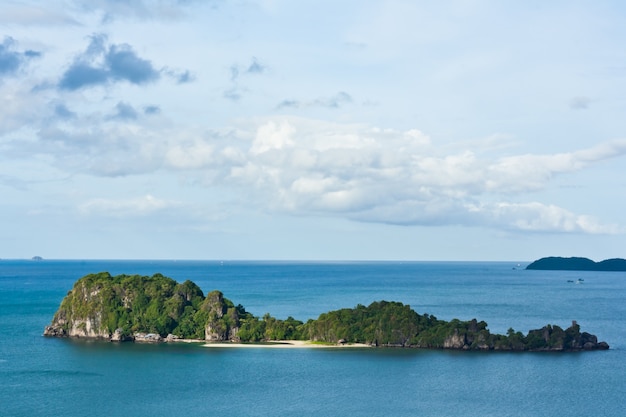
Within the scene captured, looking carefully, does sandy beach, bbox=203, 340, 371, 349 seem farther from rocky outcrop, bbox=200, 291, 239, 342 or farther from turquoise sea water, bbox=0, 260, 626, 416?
turquoise sea water, bbox=0, 260, 626, 416

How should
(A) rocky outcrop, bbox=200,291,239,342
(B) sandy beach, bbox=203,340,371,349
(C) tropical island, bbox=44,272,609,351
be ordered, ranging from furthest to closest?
1. (A) rocky outcrop, bbox=200,291,239,342
2. (B) sandy beach, bbox=203,340,371,349
3. (C) tropical island, bbox=44,272,609,351

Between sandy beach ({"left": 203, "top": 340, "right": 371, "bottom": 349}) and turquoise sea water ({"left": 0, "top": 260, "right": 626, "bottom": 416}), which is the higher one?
sandy beach ({"left": 203, "top": 340, "right": 371, "bottom": 349})

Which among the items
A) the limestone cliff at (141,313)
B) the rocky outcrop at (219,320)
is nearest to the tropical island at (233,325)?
the limestone cliff at (141,313)

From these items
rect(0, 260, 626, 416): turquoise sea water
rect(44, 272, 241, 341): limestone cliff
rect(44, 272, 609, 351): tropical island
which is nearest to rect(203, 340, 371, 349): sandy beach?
rect(44, 272, 609, 351): tropical island

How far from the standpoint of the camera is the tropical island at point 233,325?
436ft

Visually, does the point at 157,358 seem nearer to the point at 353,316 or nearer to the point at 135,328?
the point at 135,328

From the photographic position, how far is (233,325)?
142500 mm

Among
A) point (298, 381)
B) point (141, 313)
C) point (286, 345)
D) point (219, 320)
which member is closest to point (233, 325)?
point (219, 320)

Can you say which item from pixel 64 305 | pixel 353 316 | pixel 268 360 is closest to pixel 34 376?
pixel 268 360

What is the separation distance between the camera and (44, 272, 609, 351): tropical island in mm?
133000

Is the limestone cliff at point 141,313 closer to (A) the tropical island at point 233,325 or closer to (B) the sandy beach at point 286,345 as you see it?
(A) the tropical island at point 233,325

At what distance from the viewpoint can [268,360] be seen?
120 metres

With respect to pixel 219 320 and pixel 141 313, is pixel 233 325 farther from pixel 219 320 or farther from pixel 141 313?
pixel 141 313

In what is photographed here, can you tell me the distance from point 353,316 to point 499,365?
31691 mm
